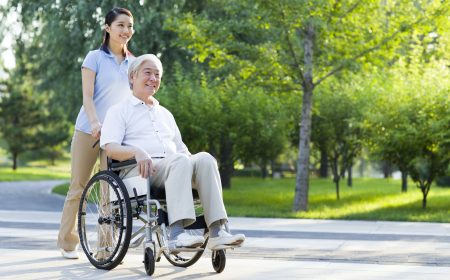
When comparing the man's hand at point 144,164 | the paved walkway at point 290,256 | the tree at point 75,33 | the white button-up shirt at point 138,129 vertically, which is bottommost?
the paved walkway at point 290,256

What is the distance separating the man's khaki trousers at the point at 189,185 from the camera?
4898mm

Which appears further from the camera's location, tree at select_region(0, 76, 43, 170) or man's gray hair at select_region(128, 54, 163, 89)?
tree at select_region(0, 76, 43, 170)

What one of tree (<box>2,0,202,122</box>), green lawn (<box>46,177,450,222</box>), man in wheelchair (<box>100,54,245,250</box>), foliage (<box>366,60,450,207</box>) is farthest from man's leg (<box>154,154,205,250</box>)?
tree (<box>2,0,202,122</box>)

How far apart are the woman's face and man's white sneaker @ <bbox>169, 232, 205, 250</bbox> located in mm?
1824

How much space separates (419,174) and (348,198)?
488 centimetres

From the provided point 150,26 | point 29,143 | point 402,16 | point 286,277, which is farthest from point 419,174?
point 29,143

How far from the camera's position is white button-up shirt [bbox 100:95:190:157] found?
5.38 metres

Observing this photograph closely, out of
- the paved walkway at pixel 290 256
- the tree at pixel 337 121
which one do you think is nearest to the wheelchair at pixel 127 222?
the paved walkway at pixel 290 256

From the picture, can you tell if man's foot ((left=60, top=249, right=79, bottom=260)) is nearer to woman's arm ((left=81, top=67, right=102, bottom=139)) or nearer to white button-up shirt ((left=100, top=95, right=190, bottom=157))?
→ woman's arm ((left=81, top=67, right=102, bottom=139))

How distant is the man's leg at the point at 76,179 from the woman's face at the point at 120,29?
78 centimetres

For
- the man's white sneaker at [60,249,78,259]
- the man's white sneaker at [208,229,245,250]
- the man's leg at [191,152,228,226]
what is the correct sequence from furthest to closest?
the man's white sneaker at [60,249,78,259] → the man's leg at [191,152,228,226] → the man's white sneaker at [208,229,245,250]

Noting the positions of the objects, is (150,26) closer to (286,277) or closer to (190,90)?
(190,90)

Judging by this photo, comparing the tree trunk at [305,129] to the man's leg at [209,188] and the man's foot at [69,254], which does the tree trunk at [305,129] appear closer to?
the man's foot at [69,254]

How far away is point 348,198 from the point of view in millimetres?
19125
